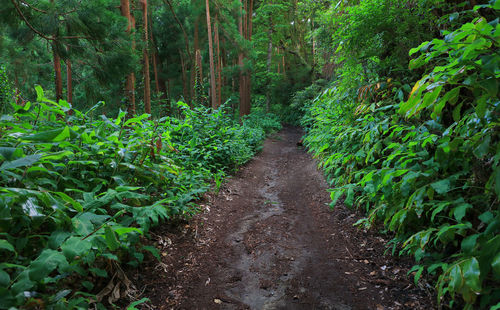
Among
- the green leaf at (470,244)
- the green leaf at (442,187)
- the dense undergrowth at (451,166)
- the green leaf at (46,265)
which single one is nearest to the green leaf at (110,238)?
the green leaf at (46,265)

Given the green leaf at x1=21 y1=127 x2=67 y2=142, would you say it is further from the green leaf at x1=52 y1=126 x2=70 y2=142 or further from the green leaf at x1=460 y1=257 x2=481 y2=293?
the green leaf at x1=460 y1=257 x2=481 y2=293

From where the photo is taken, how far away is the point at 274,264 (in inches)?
118

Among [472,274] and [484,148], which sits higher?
[484,148]

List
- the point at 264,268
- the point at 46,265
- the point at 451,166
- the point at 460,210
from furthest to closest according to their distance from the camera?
the point at 264,268 → the point at 451,166 → the point at 460,210 → the point at 46,265

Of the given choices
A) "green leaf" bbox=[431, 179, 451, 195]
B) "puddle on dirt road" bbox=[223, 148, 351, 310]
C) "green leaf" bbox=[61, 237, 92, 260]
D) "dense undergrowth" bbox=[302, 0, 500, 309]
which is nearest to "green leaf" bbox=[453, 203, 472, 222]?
"dense undergrowth" bbox=[302, 0, 500, 309]

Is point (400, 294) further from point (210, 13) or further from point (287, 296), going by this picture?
point (210, 13)

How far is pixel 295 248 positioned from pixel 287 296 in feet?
3.17

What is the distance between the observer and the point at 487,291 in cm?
173

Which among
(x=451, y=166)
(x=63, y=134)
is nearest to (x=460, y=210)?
(x=451, y=166)

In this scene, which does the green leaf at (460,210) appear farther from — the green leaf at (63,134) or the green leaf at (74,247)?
the green leaf at (63,134)

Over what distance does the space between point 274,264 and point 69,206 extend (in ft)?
7.08

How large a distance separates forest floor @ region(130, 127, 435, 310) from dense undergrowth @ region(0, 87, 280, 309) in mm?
388

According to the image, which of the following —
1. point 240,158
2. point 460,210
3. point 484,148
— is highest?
point 484,148

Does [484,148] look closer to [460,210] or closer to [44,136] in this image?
[460,210]
